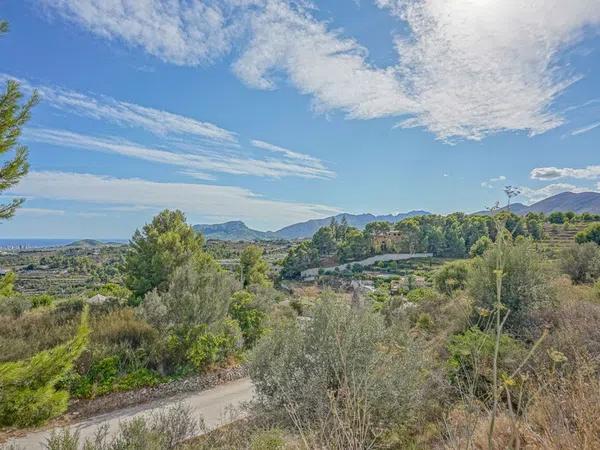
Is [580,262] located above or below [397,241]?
above

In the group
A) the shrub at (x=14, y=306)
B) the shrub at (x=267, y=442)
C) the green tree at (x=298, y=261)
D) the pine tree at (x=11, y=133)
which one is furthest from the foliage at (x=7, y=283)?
the green tree at (x=298, y=261)

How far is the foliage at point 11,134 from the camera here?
3789 millimetres

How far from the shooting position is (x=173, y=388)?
23.9ft

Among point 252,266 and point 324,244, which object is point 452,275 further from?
point 324,244

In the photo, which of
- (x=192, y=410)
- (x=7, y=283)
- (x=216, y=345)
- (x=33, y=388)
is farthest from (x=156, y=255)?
(x=33, y=388)

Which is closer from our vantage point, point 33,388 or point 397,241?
point 33,388

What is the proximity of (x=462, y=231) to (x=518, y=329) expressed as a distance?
5031cm

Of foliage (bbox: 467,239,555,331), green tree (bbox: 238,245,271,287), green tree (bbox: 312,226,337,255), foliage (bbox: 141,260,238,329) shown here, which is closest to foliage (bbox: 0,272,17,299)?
foliage (bbox: 141,260,238,329)

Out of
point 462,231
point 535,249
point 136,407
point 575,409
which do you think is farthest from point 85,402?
point 462,231

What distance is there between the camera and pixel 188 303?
8.04m

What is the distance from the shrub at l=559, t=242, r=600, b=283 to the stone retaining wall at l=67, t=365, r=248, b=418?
41.4 feet

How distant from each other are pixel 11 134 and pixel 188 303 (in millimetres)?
5044

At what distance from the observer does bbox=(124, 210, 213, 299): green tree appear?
526 inches

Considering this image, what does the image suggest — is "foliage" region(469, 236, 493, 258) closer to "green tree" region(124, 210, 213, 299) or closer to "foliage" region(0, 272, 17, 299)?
"foliage" region(0, 272, 17, 299)
